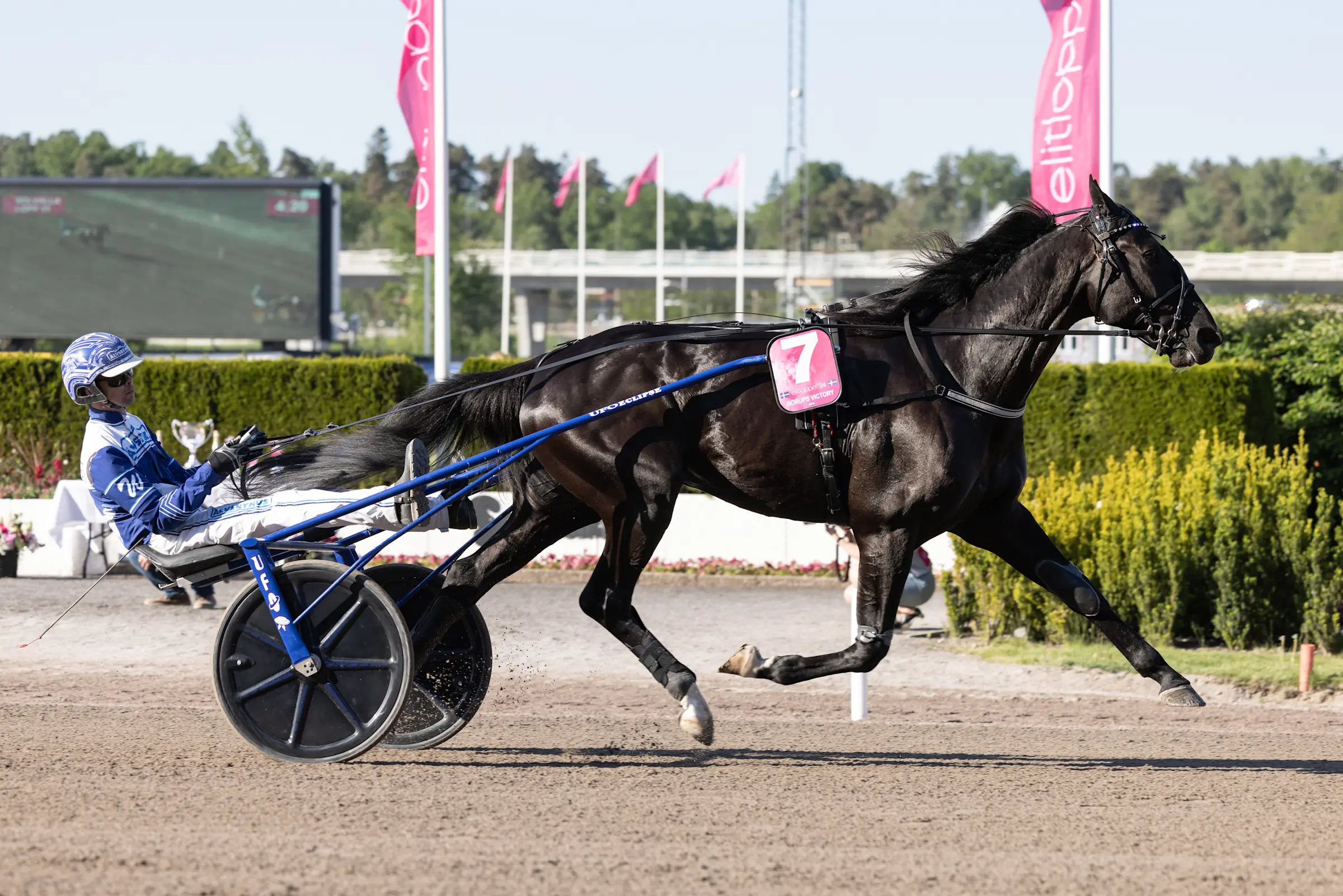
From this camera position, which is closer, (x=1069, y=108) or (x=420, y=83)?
(x=1069, y=108)

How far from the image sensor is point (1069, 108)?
12070 millimetres

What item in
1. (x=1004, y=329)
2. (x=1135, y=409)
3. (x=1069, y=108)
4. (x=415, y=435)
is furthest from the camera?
(x=1069, y=108)

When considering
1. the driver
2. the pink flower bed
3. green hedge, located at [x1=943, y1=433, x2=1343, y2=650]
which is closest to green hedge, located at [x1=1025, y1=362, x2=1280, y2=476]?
the pink flower bed

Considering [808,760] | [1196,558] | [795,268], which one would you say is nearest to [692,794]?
[808,760]

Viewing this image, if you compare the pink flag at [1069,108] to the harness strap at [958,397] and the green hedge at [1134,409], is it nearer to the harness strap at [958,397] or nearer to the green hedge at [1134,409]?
the green hedge at [1134,409]

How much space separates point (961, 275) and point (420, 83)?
976cm

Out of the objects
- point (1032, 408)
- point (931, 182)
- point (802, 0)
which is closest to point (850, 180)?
point (931, 182)

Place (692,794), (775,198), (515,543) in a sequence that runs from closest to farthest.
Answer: (692,794)
(515,543)
(775,198)

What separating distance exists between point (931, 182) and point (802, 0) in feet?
273

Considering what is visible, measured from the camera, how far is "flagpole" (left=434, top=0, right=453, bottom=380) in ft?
45.0

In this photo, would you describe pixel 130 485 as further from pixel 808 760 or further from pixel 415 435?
pixel 808 760

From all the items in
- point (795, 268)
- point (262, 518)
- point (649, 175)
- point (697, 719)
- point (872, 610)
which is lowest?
point (697, 719)

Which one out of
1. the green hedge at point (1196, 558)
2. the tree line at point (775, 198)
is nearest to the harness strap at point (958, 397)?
the green hedge at point (1196, 558)

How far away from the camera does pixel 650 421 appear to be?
511 centimetres
